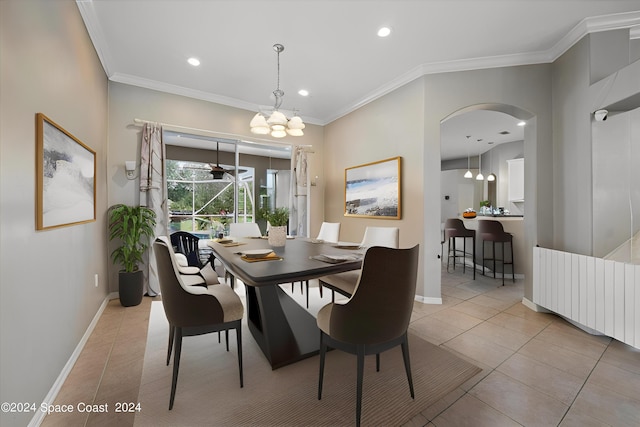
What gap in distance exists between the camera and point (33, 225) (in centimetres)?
148

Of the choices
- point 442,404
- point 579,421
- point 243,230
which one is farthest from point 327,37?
point 579,421

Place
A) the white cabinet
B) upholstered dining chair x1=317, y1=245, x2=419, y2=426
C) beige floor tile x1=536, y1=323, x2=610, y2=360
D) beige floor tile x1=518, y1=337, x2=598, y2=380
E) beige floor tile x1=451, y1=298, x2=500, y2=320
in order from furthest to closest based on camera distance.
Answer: the white cabinet
beige floor tile x1=451, y1=298, x2=500, y2=320
beige floor tile x1=536, y1=323, x2=610, y2=360
beige floor tile x1=518, y1=337, x2=598, y2=380
upholstered dining chair x1=317, y1=245, x2=419, y2=426

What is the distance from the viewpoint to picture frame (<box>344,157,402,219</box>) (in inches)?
143

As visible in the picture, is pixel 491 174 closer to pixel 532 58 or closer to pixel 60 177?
pixel 532 58

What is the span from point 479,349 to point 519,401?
60cm

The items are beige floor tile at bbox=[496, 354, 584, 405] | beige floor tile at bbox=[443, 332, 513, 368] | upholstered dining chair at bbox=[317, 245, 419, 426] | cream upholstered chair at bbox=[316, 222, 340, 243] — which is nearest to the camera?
upholstered dining chair at bbox=[317, 245, 419, 426]

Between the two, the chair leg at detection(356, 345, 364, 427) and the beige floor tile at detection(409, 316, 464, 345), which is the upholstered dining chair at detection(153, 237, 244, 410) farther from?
the beige floor tile at detection(409, 316, 464, 345)

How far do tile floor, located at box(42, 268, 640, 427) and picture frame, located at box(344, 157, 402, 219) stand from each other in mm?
1450

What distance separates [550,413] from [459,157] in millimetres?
7599

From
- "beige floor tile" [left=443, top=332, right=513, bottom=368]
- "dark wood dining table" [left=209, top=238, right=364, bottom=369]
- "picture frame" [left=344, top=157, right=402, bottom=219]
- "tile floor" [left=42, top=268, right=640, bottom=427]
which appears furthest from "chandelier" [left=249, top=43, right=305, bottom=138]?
"beige floor tile" [left=443, top=332, right=513, bottom=368]

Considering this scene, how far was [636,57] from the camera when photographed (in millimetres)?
2408

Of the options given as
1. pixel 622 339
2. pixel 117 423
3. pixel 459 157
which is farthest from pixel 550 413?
pixel 459 157

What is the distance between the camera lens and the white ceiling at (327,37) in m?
2.26

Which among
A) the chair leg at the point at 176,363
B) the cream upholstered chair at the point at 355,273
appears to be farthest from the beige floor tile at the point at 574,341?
the chair leg at the point at 176,363
